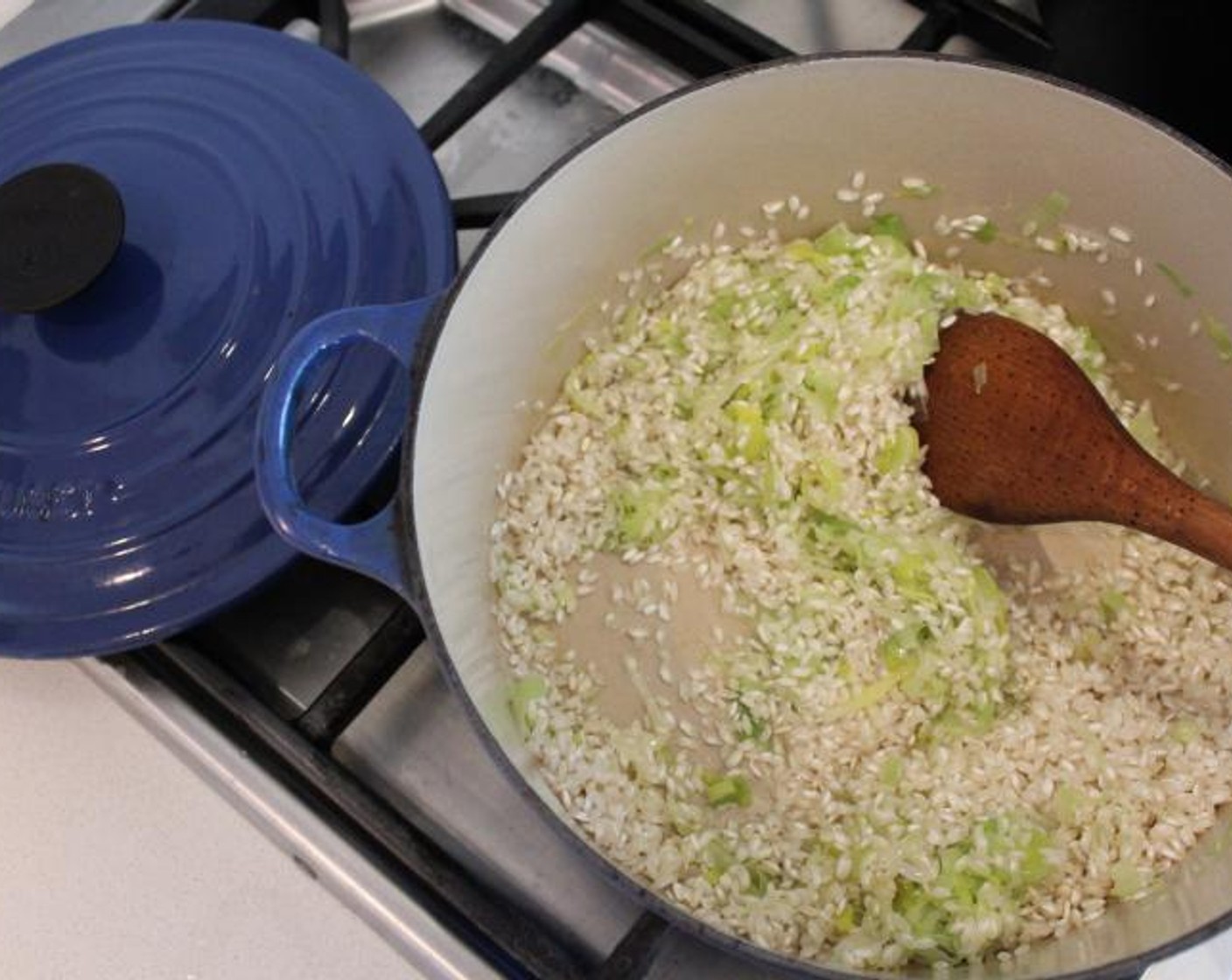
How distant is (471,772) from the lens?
1010mm

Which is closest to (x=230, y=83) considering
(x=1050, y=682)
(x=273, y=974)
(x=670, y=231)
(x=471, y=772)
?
(x=670, y=231)

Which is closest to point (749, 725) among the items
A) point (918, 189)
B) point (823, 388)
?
point (823, 388)

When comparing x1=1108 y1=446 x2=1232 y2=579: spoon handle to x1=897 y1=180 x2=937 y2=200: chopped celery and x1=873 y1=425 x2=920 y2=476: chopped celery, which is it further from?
x1=897 y1=180 x2=937 y2=200: chopped celery

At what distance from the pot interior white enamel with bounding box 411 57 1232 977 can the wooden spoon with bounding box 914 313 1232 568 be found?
0.13 meters

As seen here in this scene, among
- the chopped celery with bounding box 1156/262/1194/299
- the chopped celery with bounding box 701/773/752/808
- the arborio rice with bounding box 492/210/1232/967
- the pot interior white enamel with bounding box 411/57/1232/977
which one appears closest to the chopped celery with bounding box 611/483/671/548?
the arborio rice with bounding box 492/210/1232/967

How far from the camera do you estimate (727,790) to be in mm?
967

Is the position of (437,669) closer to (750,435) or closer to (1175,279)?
(750,435)

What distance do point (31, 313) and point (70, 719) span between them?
347 mm

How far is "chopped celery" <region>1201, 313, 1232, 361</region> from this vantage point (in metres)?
1.01

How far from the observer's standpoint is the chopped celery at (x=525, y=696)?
3.13 feet

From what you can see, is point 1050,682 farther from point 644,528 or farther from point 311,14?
point 311,14

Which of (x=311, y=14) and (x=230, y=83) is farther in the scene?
(x=311, y=14)

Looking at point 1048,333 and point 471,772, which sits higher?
point 1048,333

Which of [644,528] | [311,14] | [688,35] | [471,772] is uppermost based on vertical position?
[688,35]
